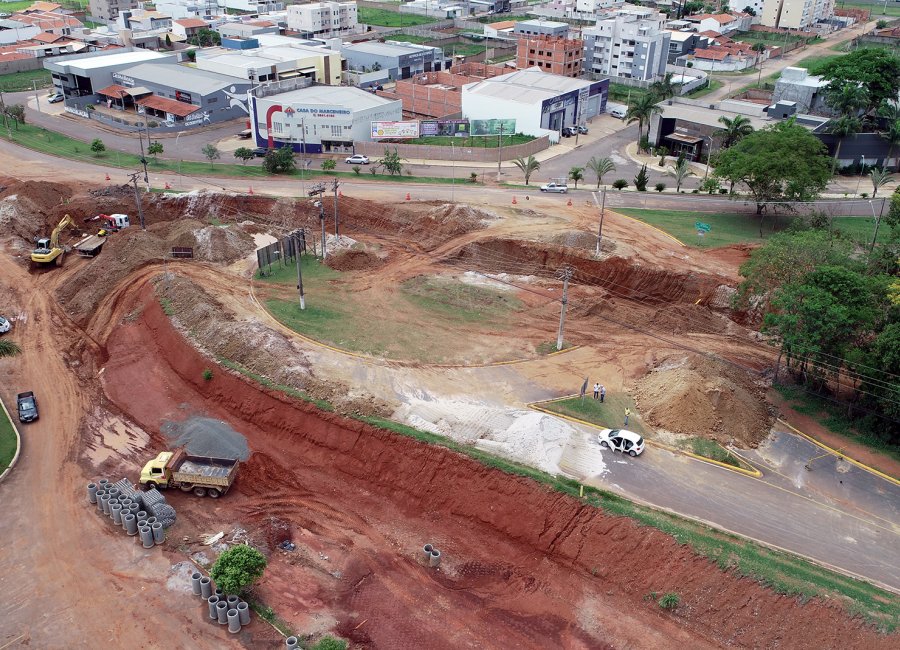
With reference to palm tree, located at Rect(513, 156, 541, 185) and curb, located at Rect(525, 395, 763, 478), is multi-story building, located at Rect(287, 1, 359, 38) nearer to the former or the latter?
palm tree, located at Rect(513, 156, 541, 185)

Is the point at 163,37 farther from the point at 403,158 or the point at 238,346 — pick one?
the point at 238,346

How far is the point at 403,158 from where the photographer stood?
8494 centimetres

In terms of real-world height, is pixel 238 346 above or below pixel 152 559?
above

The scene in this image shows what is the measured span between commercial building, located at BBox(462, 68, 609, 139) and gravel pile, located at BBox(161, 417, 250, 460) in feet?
209

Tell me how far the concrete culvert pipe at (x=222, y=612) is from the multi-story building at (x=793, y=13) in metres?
185

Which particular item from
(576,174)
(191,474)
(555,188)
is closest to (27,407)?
(191,474)

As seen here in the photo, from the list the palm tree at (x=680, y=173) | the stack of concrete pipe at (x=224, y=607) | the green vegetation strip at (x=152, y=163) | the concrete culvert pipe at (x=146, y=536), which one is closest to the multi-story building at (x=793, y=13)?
the palm tree at (x=680, y=173)

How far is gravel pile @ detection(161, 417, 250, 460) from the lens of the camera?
38.2m

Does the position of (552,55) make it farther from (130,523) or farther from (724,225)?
(130,523)

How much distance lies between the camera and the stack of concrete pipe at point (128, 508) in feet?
107

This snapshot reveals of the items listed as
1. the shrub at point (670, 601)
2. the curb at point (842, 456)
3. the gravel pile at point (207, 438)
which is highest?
the curb at point (842, 456)

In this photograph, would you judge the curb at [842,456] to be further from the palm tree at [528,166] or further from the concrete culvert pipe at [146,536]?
the palm tree at [528,166]

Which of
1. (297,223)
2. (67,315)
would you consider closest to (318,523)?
(67,315)

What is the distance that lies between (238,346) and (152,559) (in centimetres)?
1487
